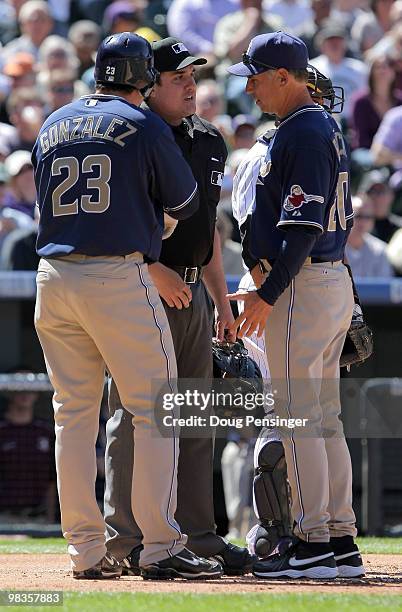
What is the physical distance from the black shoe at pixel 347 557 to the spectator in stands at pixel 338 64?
843 centimetres

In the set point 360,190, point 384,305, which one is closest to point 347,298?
point 384,305

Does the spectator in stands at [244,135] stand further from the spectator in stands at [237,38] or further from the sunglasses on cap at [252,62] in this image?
the sunglasses on cap at [252,62]

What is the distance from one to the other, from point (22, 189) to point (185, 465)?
5743 mm

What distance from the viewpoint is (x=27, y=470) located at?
9250 millimetres

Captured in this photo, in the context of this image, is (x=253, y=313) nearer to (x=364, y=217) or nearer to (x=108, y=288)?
(x=108, y=288)

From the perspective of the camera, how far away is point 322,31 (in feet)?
44.1

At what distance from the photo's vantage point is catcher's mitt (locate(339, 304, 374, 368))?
18.2 ft

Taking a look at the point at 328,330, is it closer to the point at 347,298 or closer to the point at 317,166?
the point at 347,298

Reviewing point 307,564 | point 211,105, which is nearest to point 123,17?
point 211,105

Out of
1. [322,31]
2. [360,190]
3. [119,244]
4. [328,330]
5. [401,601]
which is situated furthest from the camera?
[322,31]

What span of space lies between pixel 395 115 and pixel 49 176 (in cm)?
804

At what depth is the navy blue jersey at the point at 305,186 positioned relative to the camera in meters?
5.00

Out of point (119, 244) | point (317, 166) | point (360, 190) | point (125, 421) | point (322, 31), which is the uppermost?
point (322, 31)

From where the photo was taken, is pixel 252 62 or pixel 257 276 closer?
pixel 252 62
